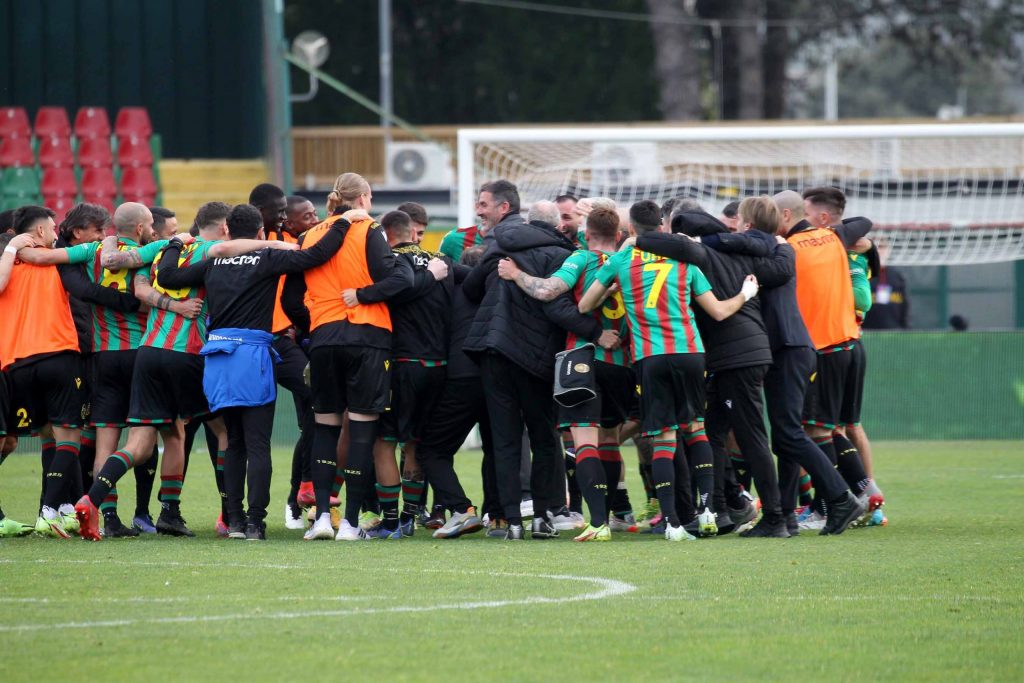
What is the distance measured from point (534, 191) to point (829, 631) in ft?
43.7

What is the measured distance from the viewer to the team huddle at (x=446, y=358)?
9.32 metres

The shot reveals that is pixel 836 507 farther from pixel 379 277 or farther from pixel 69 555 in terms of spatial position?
pixel 69 555

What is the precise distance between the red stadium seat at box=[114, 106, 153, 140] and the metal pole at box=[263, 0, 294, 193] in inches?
74.8

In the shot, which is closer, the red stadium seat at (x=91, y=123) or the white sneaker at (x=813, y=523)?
the white sneaker at (x=813, y=523)

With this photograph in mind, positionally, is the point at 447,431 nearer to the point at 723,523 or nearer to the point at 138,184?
the point at 723,523

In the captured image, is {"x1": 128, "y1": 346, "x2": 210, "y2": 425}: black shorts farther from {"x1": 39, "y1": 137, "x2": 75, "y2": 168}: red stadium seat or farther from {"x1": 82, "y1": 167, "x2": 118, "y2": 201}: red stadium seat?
{"x1": 39, "y1": 137, "x2": 75, "y2": 168}: red stadium seat

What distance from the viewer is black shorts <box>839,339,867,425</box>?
10.2 m

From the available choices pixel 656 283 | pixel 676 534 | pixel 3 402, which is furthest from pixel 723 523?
pixel 3 402

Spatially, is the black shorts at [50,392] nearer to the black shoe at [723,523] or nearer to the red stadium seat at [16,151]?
the black shoe at [723,523]

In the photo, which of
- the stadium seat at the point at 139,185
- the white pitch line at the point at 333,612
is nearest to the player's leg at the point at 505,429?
the white pitch line at the point at 333,612

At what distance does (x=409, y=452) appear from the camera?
10273 mm

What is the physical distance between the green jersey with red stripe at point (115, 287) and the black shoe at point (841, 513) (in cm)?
442

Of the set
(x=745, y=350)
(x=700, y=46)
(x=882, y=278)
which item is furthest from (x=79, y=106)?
(x=745, y=350)

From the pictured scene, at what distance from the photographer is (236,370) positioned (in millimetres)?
9336
